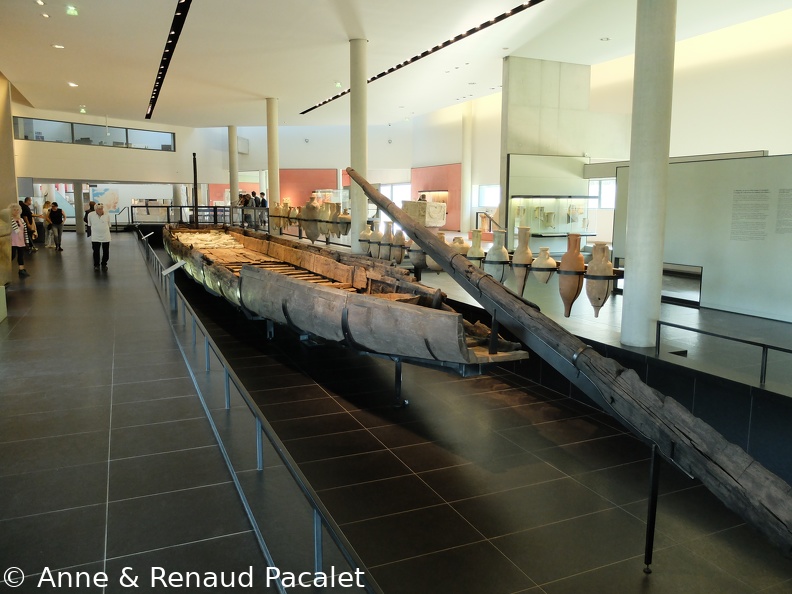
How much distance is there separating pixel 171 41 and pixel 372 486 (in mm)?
11982

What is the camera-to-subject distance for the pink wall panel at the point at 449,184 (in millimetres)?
24625

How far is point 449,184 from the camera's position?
2530cm

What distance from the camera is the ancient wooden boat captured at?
4.62 m

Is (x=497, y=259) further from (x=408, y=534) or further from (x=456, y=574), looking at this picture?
(x=456, y=574)

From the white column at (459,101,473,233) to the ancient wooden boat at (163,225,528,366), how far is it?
15503 mm

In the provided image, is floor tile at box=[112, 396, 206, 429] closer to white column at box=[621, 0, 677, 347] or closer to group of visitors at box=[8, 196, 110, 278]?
white column at box=[621, 0, 677, 347]

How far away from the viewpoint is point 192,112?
22.1 m

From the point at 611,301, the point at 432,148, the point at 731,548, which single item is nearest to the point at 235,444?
the point at 731,548

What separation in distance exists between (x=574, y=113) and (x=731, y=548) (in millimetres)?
13566

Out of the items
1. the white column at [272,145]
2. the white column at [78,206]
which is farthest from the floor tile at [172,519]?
the white column at [78,206]

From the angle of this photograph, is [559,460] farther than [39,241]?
No

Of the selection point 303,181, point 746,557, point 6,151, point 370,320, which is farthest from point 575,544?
point 303,181

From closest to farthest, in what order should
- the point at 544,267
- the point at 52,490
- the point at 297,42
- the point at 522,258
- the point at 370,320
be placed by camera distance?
1. the point at 52,490
2. the point at 370,320
3. the point at 544,267
4. the point at 522,258
5. the point at 297,42

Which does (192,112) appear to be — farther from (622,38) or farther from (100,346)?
(100,346)
